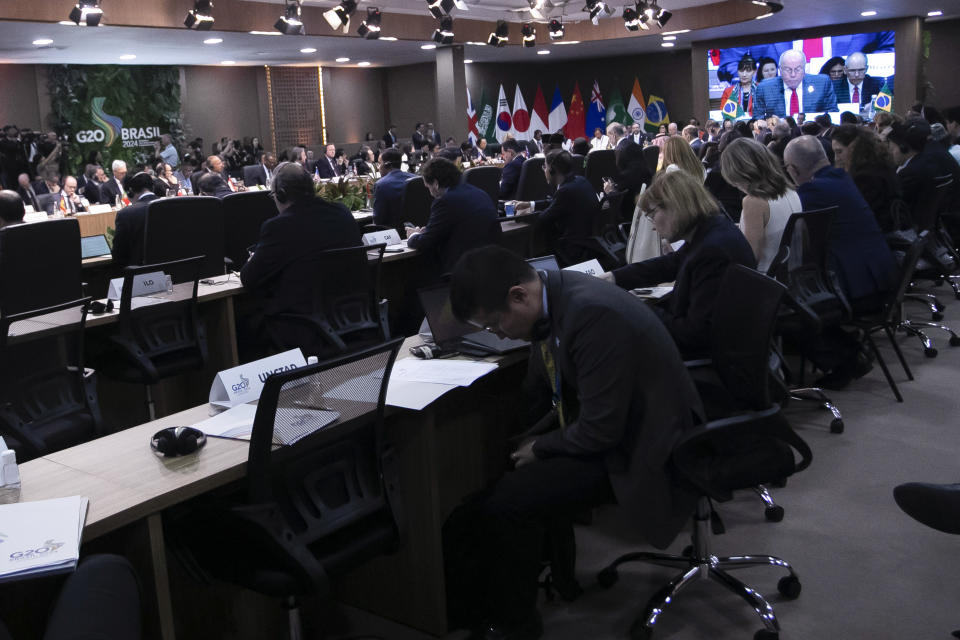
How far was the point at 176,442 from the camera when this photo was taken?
214cm

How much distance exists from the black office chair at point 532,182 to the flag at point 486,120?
14.0 m

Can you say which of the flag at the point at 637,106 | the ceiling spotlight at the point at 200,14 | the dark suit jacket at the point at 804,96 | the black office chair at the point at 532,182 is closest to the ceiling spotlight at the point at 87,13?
the ceiling spotlight at the point at 200,14

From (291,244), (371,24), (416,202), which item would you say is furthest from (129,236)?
(371,24)

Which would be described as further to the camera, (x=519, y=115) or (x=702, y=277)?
(x=519, y=115)

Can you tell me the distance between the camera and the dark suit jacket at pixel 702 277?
312 centimetres

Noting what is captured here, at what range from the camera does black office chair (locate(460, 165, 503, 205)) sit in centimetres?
786

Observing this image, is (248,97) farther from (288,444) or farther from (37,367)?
(288,444)

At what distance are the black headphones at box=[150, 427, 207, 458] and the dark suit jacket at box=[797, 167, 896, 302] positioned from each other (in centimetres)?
356

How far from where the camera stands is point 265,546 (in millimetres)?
2020

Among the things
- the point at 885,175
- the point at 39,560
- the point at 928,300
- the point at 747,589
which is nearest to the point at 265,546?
the point at 39,560

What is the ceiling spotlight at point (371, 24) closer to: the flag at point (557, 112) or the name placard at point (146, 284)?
the name placard at point (146, 284)

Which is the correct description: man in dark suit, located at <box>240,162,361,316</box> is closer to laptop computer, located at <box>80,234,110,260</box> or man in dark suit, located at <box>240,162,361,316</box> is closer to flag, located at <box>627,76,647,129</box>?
laptop computer, located at <box>80,234,110,260</box>

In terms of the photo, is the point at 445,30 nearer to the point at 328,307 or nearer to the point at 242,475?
the point at 328,307

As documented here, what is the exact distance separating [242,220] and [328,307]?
1.45 metres
